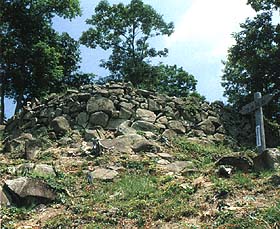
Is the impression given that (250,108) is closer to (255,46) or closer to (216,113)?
(216,113)

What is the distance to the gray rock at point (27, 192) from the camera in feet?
24.3

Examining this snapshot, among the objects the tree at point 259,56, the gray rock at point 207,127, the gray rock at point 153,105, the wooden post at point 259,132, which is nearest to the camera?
the wooden post at point 259,132

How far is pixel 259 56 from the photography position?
17344 millimetres

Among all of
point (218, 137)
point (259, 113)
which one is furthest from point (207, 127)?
point (259, 113)

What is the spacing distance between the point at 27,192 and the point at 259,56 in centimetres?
1238

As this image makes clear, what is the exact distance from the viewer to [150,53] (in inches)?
1081

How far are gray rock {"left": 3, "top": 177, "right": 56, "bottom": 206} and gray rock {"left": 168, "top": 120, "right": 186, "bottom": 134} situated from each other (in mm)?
5627

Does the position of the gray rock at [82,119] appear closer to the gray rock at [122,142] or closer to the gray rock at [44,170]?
the gray rock at [122,142]

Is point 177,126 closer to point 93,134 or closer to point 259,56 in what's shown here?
point 93,134

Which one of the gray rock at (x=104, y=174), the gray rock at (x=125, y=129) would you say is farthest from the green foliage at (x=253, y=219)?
the gray rock at (x=125, y=129)

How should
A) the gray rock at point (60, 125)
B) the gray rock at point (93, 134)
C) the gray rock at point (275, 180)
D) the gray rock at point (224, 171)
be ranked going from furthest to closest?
the gray rock at point (60, 125)
the gray rock at point (93, 134)
the gray rock at point (224, 171)
the gray rock at point (275, 180)

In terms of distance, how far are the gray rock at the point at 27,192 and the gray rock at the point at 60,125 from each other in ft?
13.9

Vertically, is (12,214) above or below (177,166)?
below

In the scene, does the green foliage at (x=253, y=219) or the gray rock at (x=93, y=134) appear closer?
the green foliage at (x=253, y=219)
